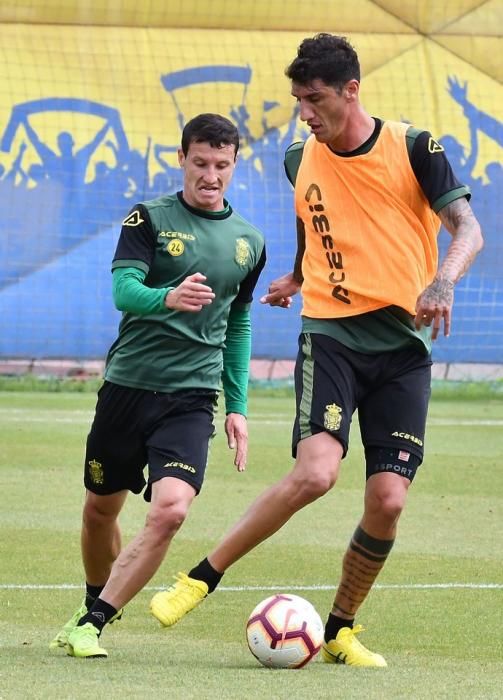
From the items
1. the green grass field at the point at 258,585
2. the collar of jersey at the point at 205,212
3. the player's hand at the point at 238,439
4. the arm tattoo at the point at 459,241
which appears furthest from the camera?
the player's hand at the point at 238,439

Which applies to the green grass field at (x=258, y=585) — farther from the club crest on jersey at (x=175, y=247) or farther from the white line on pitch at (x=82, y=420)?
the club crest on jersey at (x=175, y=247)

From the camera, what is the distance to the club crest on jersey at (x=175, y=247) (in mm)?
6129

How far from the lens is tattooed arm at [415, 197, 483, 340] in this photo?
5633 mm

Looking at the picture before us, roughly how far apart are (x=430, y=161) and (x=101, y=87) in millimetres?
15269

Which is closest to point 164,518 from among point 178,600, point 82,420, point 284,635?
point 178,600

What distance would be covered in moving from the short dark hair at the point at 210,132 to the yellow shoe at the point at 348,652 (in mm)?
1991

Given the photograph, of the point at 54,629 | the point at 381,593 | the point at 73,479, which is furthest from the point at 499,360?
the point at 54,629

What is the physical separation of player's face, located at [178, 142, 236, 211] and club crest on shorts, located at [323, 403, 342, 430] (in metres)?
0.97

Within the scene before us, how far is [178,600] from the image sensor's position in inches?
233

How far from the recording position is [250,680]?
17.4ft

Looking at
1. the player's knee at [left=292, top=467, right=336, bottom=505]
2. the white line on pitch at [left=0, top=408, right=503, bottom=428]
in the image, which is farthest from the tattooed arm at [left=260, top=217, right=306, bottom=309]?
the white line on pitch at [left=0, top=408, right=503, bottom=428]

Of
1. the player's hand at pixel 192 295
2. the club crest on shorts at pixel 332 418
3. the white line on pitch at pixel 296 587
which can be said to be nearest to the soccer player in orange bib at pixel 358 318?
the club crest on shorts at pixel 332 418

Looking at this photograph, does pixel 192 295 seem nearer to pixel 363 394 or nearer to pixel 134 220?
pixel 134 220

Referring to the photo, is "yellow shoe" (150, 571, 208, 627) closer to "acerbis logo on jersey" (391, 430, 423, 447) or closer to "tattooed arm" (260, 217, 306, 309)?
"acerbis logo on jersey" (391, 430, 423, 447)
